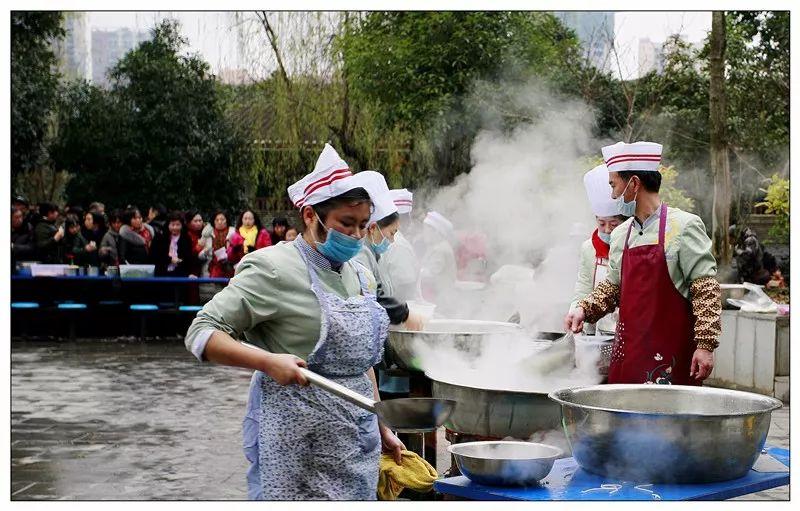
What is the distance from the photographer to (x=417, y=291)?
650 centimetres

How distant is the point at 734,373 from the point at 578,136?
6212mm

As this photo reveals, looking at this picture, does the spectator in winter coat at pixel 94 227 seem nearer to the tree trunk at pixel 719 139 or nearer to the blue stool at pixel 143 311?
the blue stool at pixel 143 311

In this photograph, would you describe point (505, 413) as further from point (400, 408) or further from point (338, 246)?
point (338, 246)

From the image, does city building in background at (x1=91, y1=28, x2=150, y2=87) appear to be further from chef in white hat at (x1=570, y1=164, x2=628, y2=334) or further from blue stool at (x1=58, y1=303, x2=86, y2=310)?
chef in white hat at (x1=570, y1=164, x2=628, y2=334)

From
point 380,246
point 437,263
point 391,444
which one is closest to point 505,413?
point 391,444

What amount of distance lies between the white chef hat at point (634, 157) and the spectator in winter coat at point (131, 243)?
413 inches

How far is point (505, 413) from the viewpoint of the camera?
3.51m

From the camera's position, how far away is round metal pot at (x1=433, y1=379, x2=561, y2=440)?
3.50 meters

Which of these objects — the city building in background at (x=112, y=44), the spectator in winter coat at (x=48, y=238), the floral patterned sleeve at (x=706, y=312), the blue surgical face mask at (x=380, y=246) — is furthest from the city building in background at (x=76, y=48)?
the floral patterned sleeve at (x=706, y=312)

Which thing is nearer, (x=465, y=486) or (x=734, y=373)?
(x=465, y=486)

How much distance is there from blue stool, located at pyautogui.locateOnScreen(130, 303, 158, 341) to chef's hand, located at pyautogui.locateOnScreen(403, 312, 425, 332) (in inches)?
381

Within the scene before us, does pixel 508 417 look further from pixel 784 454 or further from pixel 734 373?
pixel 734 373

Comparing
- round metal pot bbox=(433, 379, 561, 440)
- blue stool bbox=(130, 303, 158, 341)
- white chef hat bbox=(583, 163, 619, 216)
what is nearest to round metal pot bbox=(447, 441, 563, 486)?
round metal pot bbox=(433, 379, 561, 440)

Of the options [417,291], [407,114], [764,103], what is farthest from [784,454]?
[407,114]
